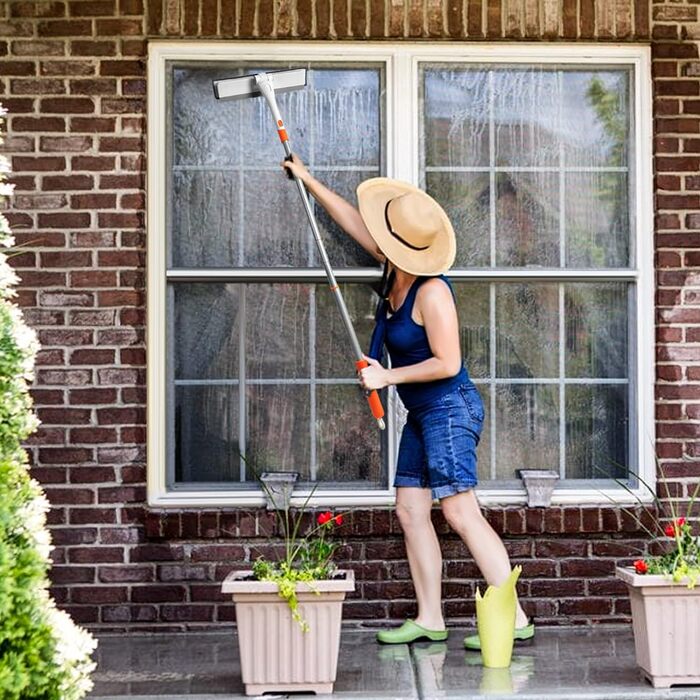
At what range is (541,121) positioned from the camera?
5.43 m

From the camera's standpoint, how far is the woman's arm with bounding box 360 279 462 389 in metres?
4.68

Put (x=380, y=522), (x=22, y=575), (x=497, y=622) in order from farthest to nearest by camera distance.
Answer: (x=380, y=522)
(x=497, y=622)
(x=22, y=575)

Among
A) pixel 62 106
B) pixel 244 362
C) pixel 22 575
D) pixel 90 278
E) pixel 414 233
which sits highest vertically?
pixel 62 106

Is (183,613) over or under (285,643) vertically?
under

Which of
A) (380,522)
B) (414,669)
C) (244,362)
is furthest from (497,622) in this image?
(244,362)

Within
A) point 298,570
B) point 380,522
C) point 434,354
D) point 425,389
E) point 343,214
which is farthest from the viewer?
point 380,522

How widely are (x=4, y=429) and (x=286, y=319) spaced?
6.86 feet

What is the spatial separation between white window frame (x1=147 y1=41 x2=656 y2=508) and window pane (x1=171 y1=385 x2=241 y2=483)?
9cm

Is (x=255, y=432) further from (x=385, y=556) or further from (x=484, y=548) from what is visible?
(x=484, y=548)

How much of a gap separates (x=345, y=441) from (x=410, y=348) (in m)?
0.76

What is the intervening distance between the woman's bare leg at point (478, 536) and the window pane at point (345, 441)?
25.7 inches

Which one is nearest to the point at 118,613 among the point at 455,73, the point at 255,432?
the point at 255,432

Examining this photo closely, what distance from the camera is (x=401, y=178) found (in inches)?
209

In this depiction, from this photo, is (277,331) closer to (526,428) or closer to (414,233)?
(414,233)
